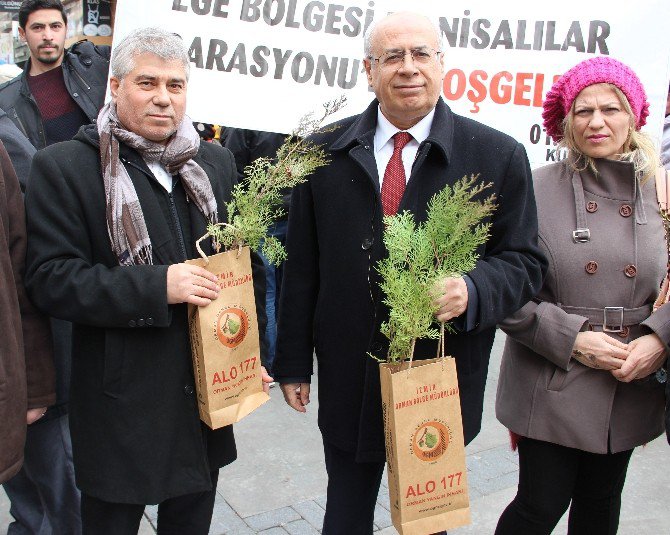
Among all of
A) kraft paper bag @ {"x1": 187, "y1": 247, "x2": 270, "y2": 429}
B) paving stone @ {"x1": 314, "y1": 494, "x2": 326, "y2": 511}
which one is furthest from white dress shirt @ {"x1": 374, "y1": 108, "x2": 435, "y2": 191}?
paving stone @ {"x1": 314, "y1": 494, "x2": 326, "y2": 511}

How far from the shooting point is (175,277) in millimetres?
2057

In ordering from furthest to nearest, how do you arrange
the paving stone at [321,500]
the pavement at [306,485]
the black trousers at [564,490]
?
the paving stone at [321,500], the pavement at [306,485], the black trousers at [564,490]

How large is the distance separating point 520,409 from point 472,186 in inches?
33.2

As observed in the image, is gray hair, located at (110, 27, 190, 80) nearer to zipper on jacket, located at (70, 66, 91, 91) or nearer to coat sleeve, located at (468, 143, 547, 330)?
coat sleeve, located at (468, 143, 547, 330)

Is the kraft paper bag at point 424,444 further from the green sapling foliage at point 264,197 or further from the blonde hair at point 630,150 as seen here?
the blonde hair at point 630,150

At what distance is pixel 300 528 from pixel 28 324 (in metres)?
1.62

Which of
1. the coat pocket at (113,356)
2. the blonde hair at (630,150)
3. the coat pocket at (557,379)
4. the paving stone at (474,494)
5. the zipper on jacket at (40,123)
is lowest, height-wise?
the paving stone at (474,494)

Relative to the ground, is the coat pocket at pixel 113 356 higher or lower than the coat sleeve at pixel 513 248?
lower

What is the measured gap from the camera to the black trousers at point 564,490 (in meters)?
2.53

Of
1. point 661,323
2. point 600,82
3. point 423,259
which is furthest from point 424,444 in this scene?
point 600,82

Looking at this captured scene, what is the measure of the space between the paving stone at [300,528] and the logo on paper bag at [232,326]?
143 cm

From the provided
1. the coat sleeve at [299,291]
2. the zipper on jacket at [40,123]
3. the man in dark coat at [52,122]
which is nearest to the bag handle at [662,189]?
the coat sleeve at [299,291]

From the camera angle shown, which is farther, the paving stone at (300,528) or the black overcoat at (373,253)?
the paving stone at (300,528)

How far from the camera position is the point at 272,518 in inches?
132
